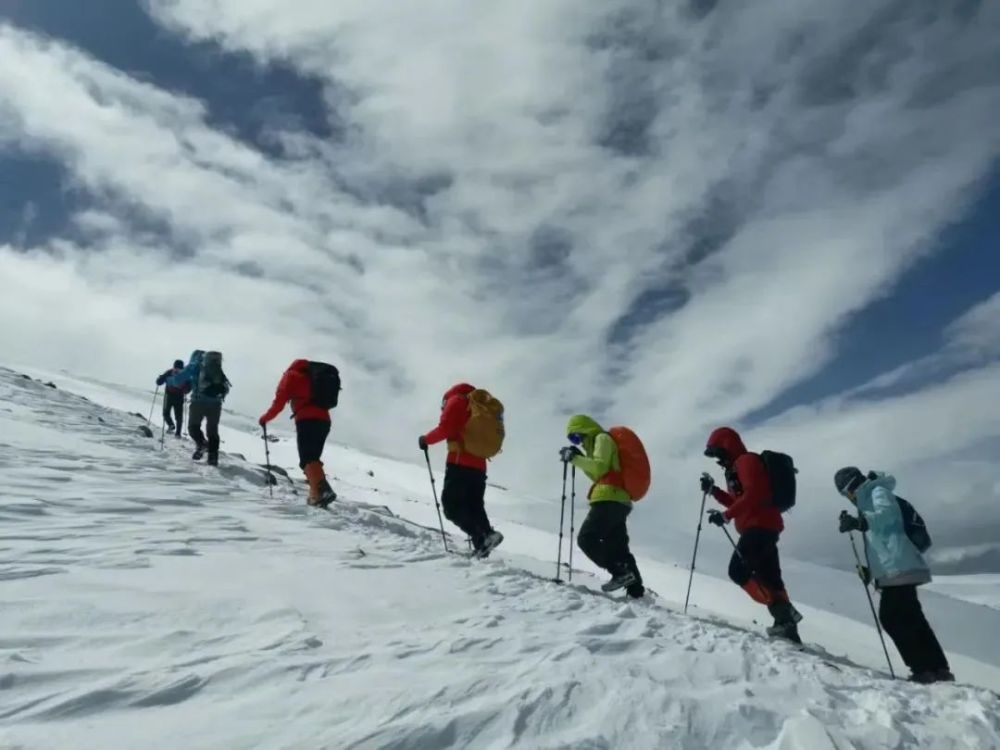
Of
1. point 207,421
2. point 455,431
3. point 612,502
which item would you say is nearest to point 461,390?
point 455,431

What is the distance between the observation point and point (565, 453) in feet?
24.8

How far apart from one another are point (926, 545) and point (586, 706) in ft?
14.7

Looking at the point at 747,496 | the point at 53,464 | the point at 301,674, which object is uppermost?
the point at 747,496

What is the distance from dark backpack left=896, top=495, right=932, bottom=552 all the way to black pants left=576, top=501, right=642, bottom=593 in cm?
253

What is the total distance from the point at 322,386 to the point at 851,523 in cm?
662

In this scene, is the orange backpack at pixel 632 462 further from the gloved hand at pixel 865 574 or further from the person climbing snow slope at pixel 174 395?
the person climbing snow slope at pixel 174 395

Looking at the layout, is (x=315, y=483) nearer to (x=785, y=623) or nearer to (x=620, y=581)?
(x=620, y=581)

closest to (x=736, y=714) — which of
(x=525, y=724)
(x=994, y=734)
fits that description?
(x=525, y=724)

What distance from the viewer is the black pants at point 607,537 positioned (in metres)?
7.09

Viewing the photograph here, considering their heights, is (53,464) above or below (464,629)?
above

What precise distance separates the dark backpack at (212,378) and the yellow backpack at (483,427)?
6175 mm

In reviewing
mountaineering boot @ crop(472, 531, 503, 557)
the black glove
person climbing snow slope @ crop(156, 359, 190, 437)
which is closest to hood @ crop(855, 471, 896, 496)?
the black glove

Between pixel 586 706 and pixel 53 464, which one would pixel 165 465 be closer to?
pixel 53 464

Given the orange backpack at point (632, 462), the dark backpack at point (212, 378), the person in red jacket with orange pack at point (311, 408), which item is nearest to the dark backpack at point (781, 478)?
the orange backpack at point (632, 462)
